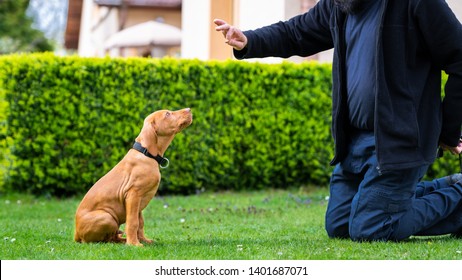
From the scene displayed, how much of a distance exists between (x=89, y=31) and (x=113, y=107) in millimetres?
18771

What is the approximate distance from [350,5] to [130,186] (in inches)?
73.3

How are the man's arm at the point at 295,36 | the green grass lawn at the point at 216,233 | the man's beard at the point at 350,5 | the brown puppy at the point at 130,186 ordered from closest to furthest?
1. the green grass lawn at the point at 216,233
2. the brown puppy at the point at 130,186
3. the man's beard at the point at 350,5
4. the man's arm at the point at 295,36

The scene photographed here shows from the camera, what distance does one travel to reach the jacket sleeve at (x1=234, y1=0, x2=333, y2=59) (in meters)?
5.39

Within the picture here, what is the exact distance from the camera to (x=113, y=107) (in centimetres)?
920

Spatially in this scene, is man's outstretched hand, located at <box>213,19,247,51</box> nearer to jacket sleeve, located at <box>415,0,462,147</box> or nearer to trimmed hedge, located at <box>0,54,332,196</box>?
jacket sleeve, located at <box>415,0,462,147</box>

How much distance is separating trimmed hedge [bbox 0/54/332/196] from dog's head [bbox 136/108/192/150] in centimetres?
Answer: 439

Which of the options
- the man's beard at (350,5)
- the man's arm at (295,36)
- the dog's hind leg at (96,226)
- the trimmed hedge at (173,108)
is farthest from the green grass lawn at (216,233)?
the man's beard at (350,5)

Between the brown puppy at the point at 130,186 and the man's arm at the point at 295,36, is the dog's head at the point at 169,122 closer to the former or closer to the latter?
the brown puppy at the point at 130,186

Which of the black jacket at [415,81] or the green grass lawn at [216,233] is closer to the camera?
the green grass lawn at [216,233]

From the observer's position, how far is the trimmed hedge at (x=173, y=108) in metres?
8.93

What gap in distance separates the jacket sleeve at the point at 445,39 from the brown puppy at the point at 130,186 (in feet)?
5.23

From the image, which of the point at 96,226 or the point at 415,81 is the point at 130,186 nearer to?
the point at 96,226

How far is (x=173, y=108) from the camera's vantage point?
9.30m
